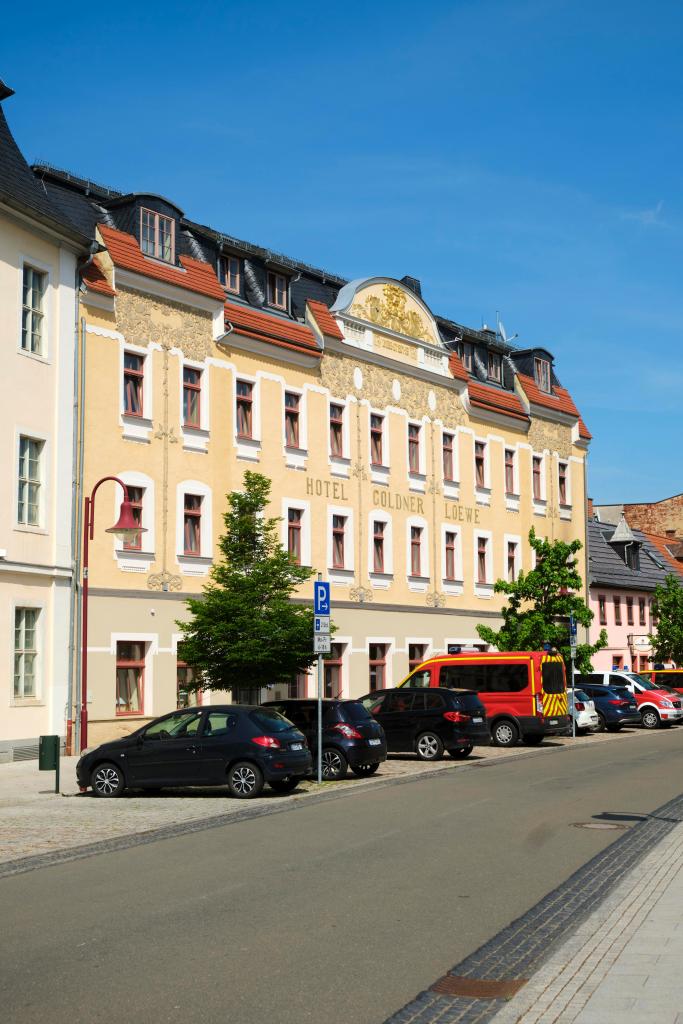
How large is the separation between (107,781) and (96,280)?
590 inches

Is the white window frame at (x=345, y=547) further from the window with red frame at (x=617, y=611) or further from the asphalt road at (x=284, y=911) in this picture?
the window with red frame at (x=617, y=611)

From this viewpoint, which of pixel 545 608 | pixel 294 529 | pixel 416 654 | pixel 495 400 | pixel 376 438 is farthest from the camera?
pixel 495 400

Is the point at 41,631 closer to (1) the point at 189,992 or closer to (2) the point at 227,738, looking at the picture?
(2) the point at 227,738

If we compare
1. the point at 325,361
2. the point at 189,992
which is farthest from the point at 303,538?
the point at 189,992

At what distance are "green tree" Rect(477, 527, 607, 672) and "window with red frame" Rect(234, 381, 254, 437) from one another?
38.4ft

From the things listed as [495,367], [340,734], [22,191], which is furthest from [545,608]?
[22,191]

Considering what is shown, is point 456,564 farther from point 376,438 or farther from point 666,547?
point 666,547

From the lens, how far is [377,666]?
135 feet

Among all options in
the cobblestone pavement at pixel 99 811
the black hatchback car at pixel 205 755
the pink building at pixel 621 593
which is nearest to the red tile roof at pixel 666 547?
the pink building at pixel 621 593

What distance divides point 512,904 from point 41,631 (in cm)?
2058

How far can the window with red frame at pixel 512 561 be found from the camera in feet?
161

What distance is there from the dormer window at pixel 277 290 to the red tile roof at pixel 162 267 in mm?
3199

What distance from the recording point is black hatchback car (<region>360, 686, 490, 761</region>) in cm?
2869

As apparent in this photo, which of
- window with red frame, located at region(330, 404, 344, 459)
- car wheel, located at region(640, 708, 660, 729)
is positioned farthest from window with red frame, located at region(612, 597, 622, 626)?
window with red frame, located at region(330, 404, 344, 459)
